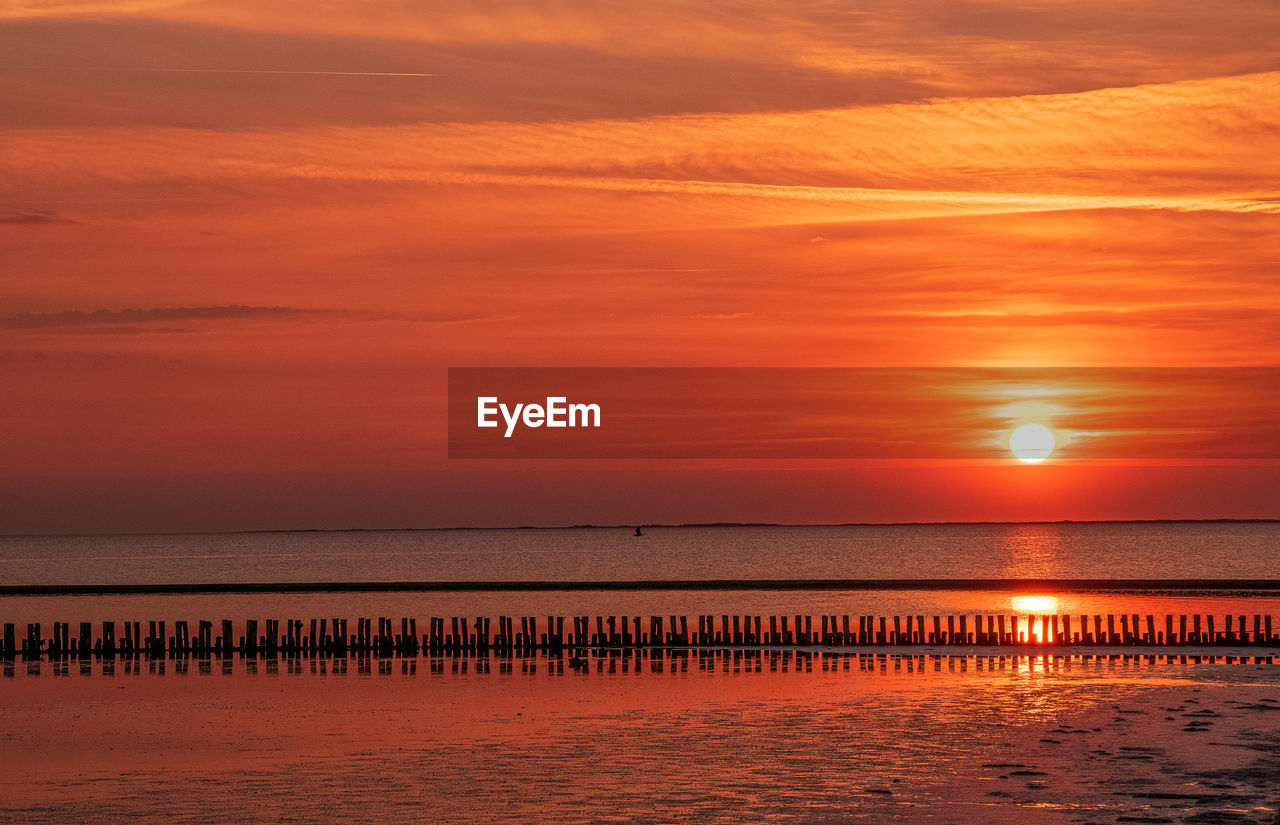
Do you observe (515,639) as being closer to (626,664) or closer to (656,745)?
(626,664)

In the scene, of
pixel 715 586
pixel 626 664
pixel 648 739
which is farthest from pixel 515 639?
pixel 715 586

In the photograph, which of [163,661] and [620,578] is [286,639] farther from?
[620,578]

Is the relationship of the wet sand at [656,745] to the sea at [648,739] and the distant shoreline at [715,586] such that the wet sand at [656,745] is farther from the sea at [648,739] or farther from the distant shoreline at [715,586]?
the distant shoreline at [715,586]

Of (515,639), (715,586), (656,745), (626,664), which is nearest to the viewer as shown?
(656,745)

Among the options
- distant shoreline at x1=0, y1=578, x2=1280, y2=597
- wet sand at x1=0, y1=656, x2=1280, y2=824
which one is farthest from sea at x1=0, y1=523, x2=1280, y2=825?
distant shoreline at x1=0, y1=578, x2=1280, y2=597

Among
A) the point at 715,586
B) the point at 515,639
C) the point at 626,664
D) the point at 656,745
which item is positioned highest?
the point at 656,745

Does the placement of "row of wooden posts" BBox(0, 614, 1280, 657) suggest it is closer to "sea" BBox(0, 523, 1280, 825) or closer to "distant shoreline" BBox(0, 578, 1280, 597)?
"sea" BBox(0, 523, 1280, 825)

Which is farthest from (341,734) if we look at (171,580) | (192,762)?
(171,580)

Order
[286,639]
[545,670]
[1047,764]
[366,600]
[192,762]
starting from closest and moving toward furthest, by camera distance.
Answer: [1047,764] → [192,762] → [545,670] → [286,639] → [366,600]

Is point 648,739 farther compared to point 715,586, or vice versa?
point 715,586

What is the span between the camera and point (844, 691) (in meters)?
44.3

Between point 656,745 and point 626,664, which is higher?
point 656,745

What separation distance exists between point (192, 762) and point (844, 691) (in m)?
20.0

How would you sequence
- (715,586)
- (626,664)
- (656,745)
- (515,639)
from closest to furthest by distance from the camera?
1. (656,745)
2. (626,664)
3. (515,639)
4. (715,586)
